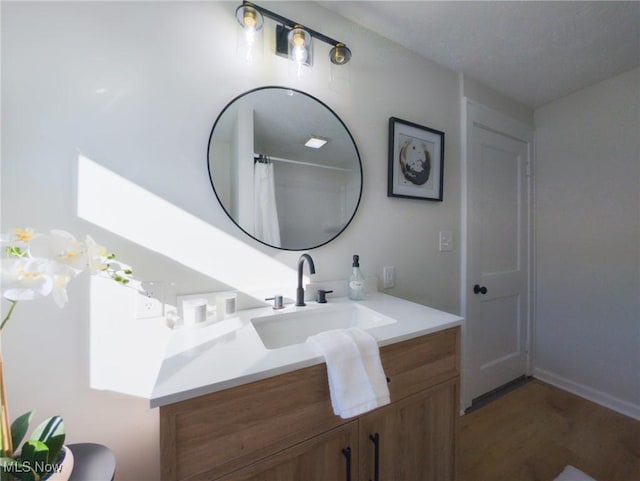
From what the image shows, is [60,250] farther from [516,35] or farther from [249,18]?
[516,35]

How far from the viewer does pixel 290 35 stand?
3.57 feet

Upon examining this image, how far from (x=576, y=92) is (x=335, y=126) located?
207cm

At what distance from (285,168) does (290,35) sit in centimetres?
56

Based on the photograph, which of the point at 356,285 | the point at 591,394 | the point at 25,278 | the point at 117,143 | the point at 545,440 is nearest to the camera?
the point at 25,278

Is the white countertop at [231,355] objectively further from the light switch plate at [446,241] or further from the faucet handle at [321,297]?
the light switch plate at [446,241]

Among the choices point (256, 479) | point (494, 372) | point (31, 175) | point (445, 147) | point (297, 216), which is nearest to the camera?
point (256, 479)

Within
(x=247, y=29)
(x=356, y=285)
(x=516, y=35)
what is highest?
(x=516, y=35)

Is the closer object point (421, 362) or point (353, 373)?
point (353, 373)

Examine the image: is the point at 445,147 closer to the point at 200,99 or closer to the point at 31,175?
the point at 200,99

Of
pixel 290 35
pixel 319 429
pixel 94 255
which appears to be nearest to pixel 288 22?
pixel 290 35

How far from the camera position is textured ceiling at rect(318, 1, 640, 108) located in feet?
3.95

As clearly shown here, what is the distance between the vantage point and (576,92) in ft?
6.26

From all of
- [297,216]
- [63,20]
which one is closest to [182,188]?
[297,216]

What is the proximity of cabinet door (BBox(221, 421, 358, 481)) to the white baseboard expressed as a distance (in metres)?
2.19
